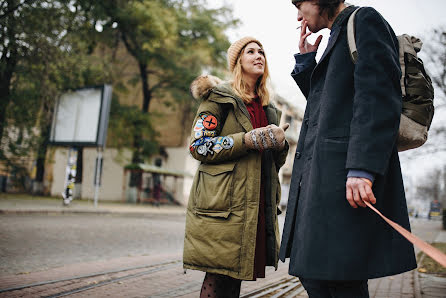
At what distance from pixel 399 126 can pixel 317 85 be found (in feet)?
1.57

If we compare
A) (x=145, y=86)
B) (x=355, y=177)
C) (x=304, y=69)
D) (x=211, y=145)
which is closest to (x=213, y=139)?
(x=211, y=145)

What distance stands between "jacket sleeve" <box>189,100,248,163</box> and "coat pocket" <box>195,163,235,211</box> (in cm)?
6

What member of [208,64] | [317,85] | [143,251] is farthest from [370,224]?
[208,64]

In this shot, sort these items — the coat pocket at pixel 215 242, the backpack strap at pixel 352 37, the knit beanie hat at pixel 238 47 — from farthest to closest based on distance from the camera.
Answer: the knit beanie hat at pixel 238 47 → the coat pocket at pixel 215 242 → the backpack strap at pixel 352 37

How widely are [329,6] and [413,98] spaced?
2.07ft

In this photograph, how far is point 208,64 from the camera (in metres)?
24.9

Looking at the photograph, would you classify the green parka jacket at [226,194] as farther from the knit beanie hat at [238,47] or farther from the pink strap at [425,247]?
the pink strap at [425,247]

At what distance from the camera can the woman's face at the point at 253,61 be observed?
9.16 ft

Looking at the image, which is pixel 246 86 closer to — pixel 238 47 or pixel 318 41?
pixel 238 47

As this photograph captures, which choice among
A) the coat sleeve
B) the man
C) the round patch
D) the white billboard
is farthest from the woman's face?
the white billboard

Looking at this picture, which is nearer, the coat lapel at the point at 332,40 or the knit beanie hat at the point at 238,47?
the coat lapel at the point at 332,40

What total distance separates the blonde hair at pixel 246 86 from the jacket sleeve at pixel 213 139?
0.21 meters

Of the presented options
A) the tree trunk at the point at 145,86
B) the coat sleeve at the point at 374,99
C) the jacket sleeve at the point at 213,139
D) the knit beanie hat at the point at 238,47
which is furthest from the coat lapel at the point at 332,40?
the tree trunk at the point at 145,86

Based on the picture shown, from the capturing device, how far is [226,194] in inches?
92.9
